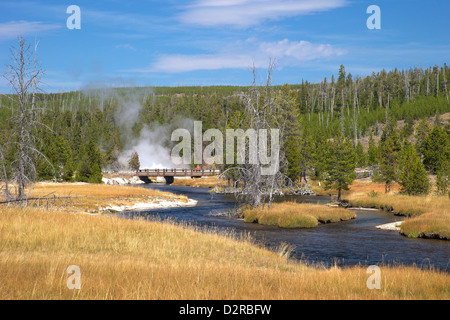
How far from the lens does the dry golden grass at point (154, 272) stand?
813 cm

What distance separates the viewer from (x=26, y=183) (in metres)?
23.4

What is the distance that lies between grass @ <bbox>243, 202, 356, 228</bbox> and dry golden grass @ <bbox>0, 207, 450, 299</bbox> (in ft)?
50.7

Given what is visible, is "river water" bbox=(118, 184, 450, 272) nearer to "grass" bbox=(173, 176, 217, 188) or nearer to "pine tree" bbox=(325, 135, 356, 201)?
"pine tree" bbox=(325, 135, 356, 201)

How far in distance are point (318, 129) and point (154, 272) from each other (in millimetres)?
86502

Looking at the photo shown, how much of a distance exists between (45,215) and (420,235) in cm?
2229

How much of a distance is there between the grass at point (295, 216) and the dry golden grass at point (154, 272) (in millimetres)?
15450

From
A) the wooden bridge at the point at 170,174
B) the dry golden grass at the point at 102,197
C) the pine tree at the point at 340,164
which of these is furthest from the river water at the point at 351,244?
the wooden bridge at the point at 170,174

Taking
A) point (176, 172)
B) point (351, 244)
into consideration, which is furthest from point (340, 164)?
point (176, 172)

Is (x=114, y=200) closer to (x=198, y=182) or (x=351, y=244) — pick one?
(x=351, y=244)

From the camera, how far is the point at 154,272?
33.2ft

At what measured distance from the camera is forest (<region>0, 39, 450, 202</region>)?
52.8 meters

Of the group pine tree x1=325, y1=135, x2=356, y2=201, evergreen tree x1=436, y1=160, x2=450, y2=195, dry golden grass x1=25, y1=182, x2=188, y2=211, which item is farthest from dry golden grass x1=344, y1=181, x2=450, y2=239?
dry golden grass x1=25, y1=182, x2=188, y2=211

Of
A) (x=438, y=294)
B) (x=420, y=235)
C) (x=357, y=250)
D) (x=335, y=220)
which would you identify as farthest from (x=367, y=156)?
(x=438, y=294)

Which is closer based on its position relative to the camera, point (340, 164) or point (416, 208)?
point (416, 208)
